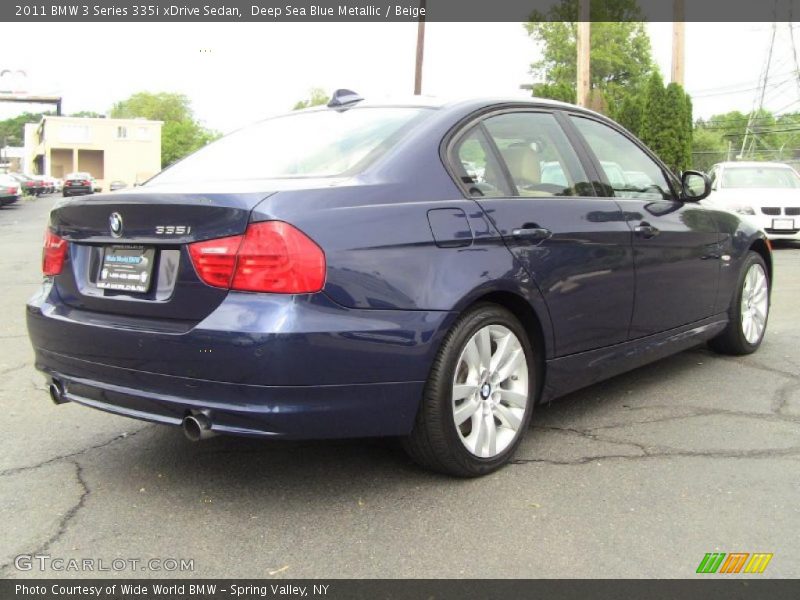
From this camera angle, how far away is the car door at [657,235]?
4.36 metres

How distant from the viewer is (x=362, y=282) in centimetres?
298

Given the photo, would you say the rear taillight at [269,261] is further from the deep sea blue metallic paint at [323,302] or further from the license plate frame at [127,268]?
the license plate frame at [127,268]

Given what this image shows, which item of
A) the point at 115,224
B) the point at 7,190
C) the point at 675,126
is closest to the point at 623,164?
the point at 115,224

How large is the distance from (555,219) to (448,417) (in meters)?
1.13

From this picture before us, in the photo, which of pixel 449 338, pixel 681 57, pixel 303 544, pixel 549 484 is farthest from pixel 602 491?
pixel 681 57

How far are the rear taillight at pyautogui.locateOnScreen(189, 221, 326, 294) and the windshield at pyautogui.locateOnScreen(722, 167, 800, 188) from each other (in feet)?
44.3

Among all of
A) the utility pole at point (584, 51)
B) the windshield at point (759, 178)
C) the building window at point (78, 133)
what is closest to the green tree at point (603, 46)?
the utility pole at point (584, 51)

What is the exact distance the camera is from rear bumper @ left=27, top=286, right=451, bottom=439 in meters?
2.83

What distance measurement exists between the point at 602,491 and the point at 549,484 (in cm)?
22

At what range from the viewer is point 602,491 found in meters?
3.34

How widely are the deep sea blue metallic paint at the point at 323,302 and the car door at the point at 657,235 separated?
2.04 feet

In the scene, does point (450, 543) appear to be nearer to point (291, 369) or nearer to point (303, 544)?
point (303, 544)

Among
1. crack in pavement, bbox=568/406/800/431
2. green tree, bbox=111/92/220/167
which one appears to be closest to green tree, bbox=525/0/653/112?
crack in pavement, bbox=568/406/800/431

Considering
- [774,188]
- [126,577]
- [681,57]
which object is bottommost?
[126,577]
